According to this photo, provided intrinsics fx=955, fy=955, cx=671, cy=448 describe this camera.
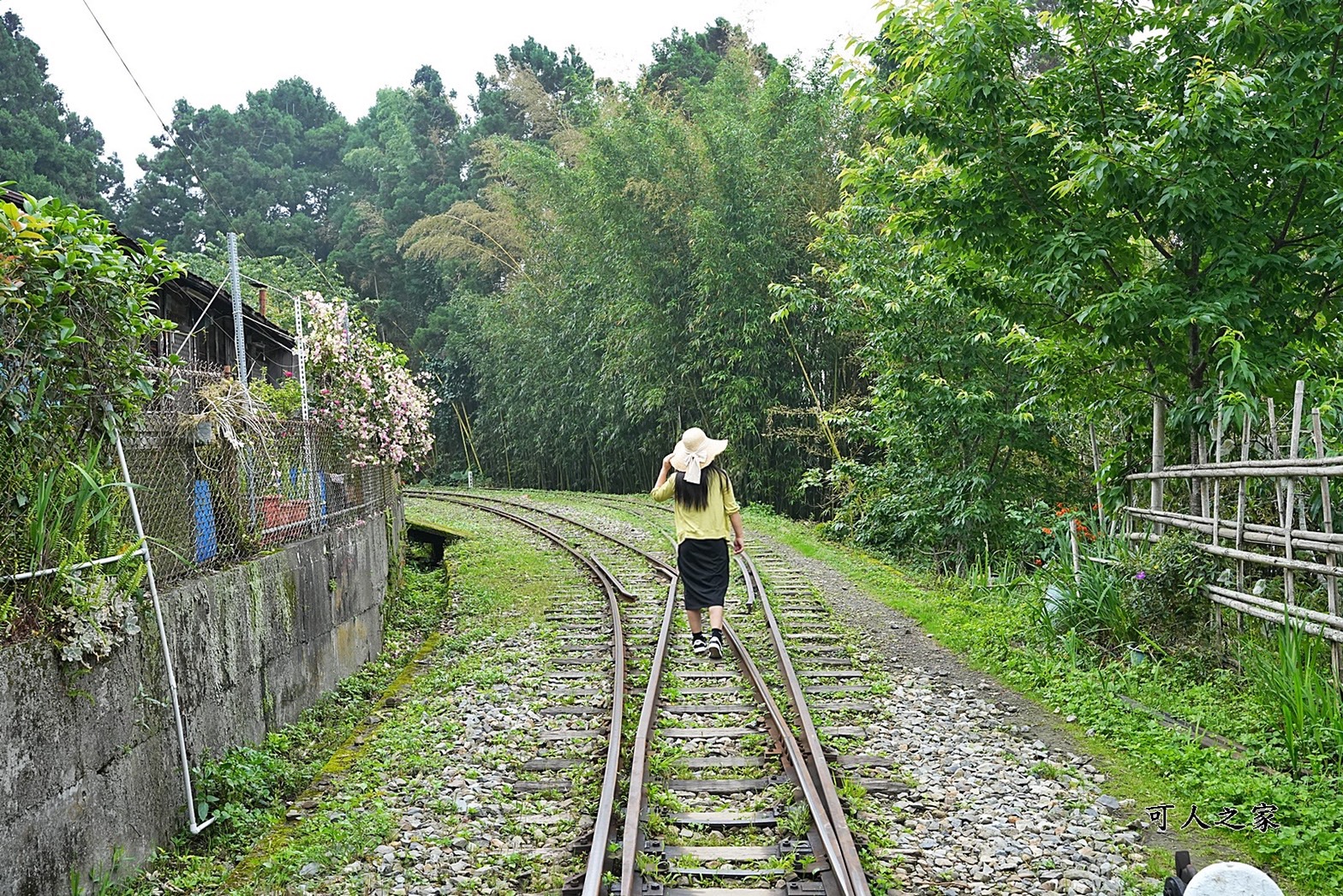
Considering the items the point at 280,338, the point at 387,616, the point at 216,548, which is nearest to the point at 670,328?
the point at 280,338

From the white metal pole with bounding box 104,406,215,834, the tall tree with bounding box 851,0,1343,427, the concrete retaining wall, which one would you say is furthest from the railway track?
the tall tree with bounding box 851,0,1343,427

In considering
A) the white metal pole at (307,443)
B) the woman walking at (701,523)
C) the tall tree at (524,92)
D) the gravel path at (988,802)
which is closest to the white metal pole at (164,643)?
the white metal pole at (307,443)

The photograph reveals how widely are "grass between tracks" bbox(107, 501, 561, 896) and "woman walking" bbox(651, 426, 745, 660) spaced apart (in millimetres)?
1660

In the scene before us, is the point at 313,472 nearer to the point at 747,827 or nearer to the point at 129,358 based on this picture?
the point at 129,358

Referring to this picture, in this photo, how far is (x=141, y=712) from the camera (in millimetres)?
4277

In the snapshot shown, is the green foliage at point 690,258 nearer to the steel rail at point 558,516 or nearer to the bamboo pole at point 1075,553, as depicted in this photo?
the steel rail at point 558,516

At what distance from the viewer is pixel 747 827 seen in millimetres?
4180

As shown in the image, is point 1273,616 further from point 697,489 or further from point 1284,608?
point 697,489

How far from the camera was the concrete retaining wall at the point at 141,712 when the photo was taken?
3.43 m

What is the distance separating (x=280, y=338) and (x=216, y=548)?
30.4ft

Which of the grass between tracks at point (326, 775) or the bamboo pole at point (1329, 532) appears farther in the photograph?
the bamboo pole at point (1329, 532)

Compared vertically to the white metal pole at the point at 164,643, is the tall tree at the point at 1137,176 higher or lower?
higher

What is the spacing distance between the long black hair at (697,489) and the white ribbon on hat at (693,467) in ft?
0.13

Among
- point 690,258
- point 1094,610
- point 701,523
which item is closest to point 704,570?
point 701,523
